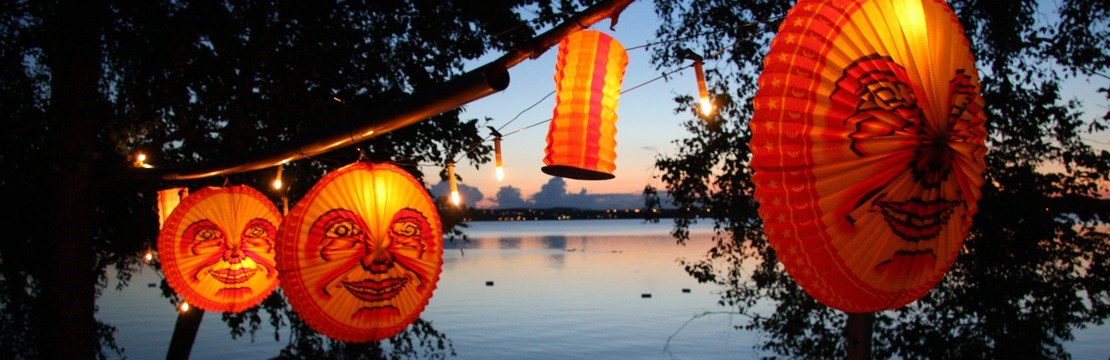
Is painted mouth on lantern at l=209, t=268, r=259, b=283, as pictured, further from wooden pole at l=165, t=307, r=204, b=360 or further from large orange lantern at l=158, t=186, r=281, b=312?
wooden pole at l=165, t=307, r=204, b=360

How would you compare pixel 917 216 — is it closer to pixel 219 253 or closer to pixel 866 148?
pixel 866 148

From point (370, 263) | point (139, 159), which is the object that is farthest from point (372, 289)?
point (139, 159)

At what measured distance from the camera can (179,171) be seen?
6688 millimetres

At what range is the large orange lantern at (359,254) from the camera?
14.9 ft

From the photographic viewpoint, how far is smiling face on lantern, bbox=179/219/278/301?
602 cm

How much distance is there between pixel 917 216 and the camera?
2223 mm

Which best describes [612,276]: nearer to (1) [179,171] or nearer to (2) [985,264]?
(2) [985,264]

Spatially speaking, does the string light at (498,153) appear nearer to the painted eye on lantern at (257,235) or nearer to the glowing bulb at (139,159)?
the painted eye on lantern at (257,235)

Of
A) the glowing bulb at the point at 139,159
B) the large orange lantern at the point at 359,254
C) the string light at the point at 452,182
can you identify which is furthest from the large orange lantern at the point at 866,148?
the glowing bulb at the point at 139,159

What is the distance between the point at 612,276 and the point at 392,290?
35.1 meters

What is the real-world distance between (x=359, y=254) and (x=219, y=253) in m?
2.18

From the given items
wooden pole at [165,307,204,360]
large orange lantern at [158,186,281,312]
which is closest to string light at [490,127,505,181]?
large orange lantern at [158,186,281,312]

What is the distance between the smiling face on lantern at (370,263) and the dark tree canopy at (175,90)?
1.51m

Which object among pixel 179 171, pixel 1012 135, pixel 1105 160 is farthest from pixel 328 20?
pixel 1105 160
